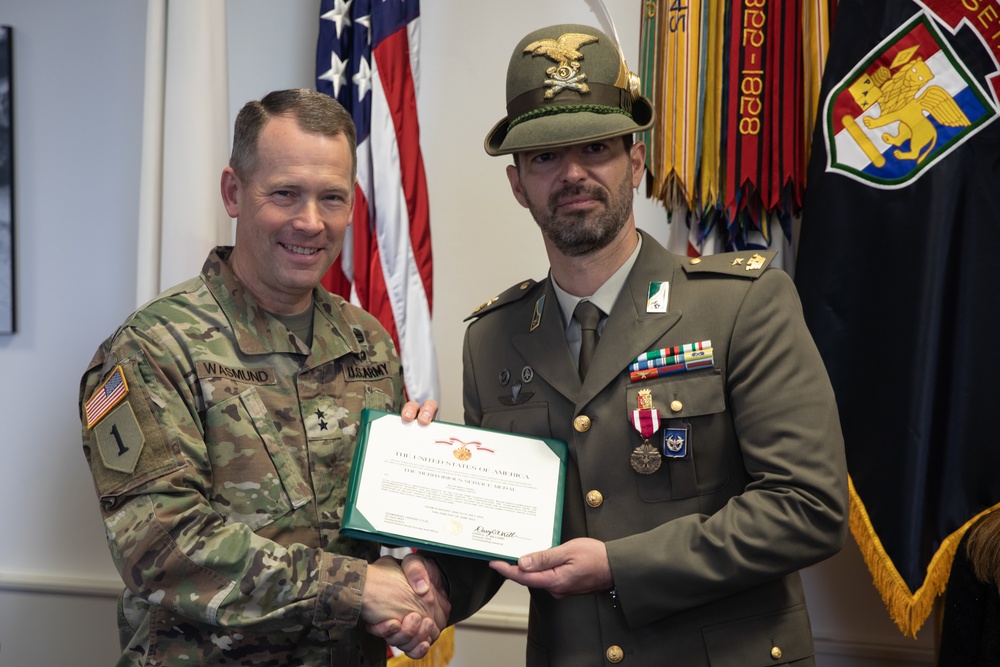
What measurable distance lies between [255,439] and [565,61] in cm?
96

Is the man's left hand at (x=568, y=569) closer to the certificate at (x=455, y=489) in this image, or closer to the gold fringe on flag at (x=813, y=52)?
the certificate at (x=455, y=489)

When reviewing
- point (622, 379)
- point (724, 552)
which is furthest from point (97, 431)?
point (724, 552)

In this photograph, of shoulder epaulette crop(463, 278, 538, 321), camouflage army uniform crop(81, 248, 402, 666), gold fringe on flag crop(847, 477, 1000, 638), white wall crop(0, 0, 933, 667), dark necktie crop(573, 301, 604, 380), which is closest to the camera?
camouflage army uniform crop(81, 248, 402, 666)

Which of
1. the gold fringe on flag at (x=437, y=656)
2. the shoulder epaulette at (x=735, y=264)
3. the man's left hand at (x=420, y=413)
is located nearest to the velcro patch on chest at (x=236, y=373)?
the man's left hand at (x=420, y=413)

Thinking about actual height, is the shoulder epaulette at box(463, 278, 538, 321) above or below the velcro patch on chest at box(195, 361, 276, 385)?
above

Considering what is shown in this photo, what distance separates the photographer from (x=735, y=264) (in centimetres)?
181

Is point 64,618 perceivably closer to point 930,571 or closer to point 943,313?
point 930,571

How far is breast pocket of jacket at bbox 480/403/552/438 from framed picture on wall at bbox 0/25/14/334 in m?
2.17

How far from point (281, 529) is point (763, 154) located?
5.53ft

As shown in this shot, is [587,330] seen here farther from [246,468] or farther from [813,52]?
[813,52]

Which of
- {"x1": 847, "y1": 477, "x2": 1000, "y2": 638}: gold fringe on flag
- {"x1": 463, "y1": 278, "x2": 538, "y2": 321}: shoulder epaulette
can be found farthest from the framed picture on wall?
{"x1": 847, "y1": 477, "x2": 1000, "y2": 638}: gold fringe on flag

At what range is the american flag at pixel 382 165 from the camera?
2.87m

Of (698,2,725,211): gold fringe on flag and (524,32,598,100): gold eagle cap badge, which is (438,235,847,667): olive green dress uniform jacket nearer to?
(524,32,598,100): gold eagle cap badge

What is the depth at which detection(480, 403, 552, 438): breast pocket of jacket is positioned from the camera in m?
1.83
